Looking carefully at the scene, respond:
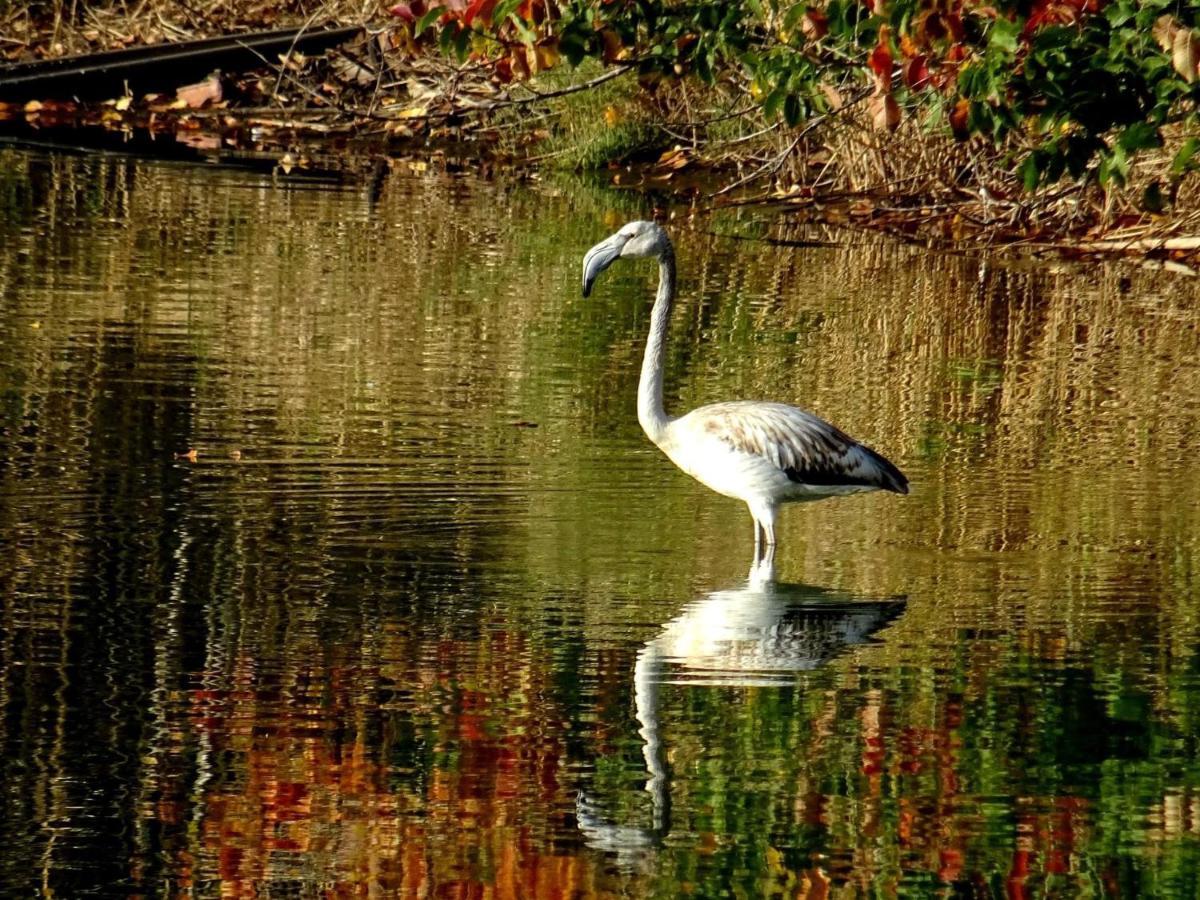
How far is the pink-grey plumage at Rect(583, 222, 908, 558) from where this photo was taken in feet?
32.5

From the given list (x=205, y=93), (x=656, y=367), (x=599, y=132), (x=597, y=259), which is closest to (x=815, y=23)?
(x=597, y=259)

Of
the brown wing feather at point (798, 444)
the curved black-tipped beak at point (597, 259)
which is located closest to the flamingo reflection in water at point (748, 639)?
the brown wing feather at point (798, 444)

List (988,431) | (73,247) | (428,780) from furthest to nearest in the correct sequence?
(73,247)
(988,431)
(428,780)

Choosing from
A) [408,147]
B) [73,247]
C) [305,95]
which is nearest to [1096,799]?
[73,247]

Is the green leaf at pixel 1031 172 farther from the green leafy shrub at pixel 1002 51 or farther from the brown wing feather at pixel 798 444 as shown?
the brown wing feather at pixel 798 444

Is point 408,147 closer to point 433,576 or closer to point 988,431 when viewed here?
point 988,431

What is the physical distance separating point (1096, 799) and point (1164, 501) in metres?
4.18

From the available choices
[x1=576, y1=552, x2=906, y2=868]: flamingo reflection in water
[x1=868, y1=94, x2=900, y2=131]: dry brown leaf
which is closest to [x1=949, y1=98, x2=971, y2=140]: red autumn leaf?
[x1=868, y1=94, x2=900, y2=131]: dry brown leaf

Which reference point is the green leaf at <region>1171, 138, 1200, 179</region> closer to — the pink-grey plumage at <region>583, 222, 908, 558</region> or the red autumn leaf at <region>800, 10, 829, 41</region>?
the red autumn leaf at <region>800, 10, 829, 41</region>

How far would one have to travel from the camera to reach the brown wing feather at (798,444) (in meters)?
9.93

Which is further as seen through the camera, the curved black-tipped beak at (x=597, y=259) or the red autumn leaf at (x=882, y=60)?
the curved black-tipped beak at (x=597, y=259)

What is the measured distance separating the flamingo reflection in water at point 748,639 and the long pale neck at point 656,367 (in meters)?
0.92

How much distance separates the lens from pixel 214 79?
2761 centimetres

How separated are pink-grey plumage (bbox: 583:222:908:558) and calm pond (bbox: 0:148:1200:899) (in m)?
0.27
